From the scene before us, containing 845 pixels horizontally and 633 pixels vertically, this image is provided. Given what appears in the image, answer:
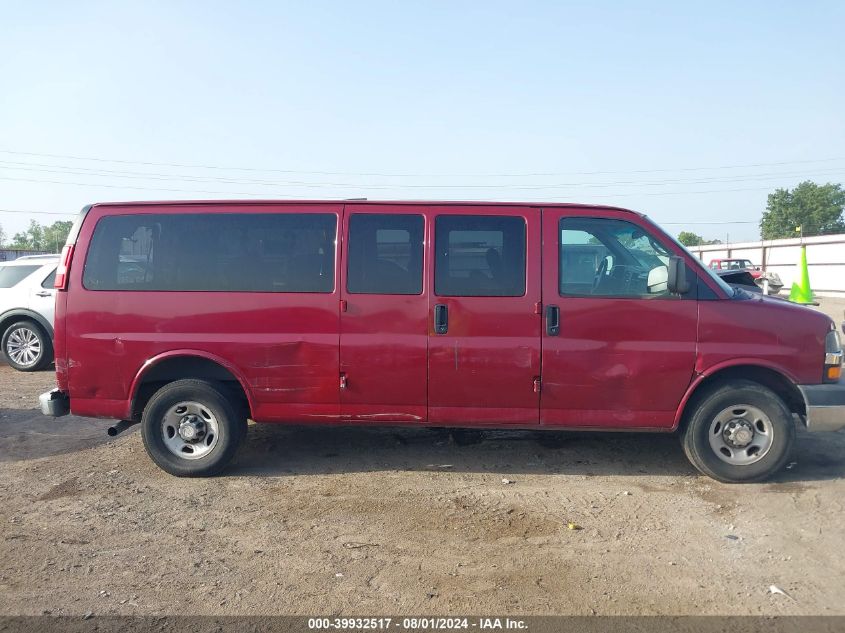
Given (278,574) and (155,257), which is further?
(155,257)

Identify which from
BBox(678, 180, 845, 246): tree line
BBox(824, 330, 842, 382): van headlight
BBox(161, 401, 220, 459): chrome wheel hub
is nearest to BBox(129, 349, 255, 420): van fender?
BBox(161, 401, 220, 459): chrome wheel hub

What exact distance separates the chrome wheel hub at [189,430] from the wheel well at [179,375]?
236 mm

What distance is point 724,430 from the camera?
4895 millimetres

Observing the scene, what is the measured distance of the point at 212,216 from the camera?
5109 millimetres

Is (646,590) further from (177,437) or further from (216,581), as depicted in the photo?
(177,437)

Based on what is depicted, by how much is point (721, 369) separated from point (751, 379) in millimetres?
299

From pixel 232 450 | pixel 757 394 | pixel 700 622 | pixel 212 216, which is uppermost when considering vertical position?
pixel 212 216

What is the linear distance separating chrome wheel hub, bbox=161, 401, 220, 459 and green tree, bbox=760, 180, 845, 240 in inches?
2702

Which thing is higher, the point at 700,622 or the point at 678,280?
the point at 678,280

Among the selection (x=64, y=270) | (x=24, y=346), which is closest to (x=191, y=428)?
(x=64, y=270)

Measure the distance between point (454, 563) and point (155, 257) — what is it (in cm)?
333

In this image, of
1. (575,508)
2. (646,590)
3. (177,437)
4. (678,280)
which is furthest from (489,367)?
(177,437)

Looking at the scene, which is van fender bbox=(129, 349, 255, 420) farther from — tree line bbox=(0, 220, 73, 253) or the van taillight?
tree line bbox=(0, 220, 73, 253)

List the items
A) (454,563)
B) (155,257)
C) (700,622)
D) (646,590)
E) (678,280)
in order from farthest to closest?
(155,257) < (678,280) < (454,563) < (646,590) < (700,622)
